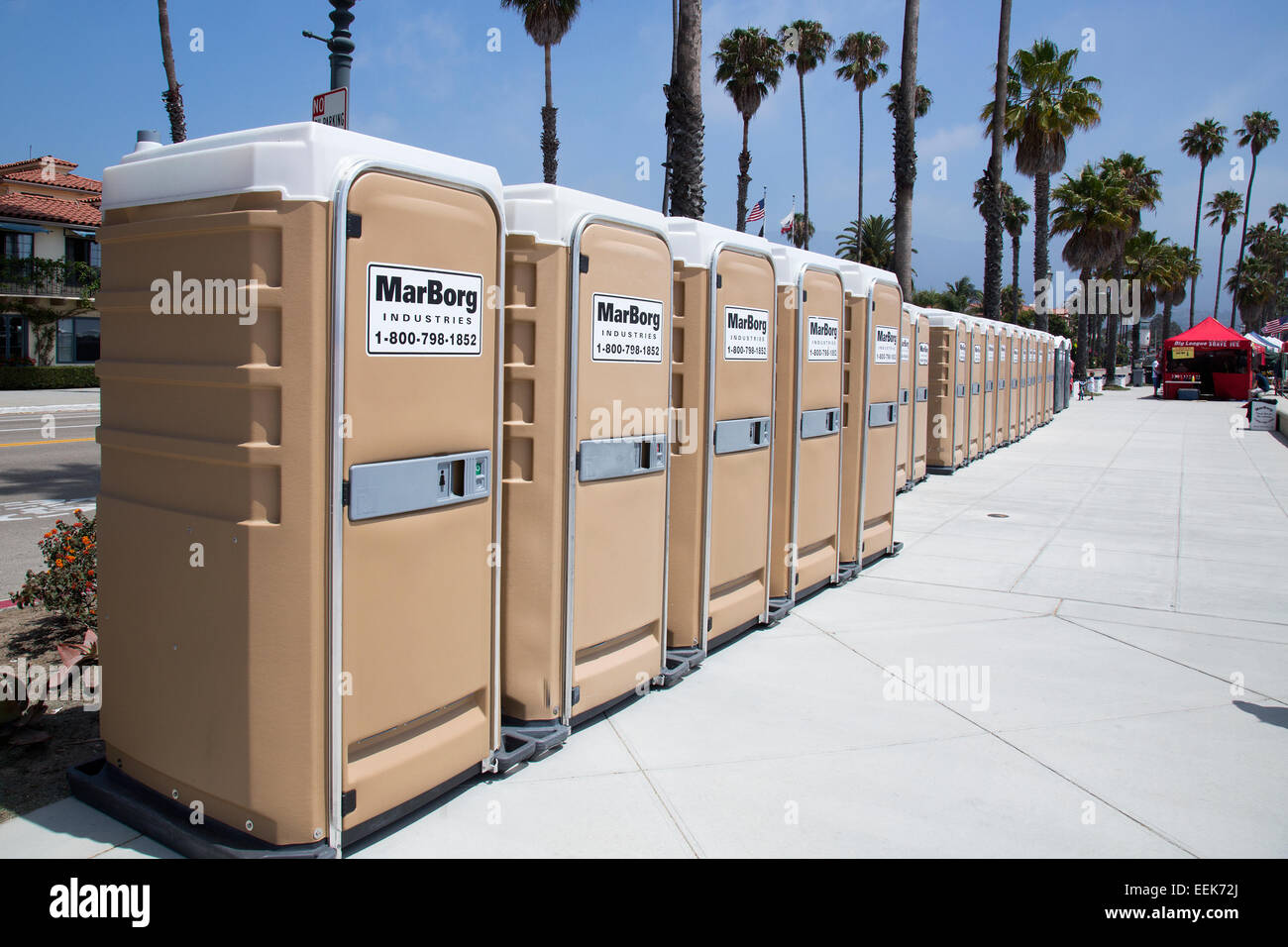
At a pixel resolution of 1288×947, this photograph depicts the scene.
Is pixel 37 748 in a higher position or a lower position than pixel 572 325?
lower

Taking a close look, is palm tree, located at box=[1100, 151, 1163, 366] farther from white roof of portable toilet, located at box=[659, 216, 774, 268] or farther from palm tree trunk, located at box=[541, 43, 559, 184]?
white roof of portable toilet, located at box=[659, 216, 774, 268]

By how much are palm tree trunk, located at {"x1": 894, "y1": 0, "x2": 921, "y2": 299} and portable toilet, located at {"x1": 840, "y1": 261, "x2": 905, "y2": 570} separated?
31.3 feet

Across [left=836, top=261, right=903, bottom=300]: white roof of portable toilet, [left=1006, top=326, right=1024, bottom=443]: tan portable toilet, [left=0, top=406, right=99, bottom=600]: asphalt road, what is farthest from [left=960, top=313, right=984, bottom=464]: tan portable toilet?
[left=0, top=406, right=99, bottom=600]: asphalt road

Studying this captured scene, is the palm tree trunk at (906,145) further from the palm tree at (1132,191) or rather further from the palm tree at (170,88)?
the palm tree at (1132,191)

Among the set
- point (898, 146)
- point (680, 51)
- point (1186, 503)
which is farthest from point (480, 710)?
point (898, 146)

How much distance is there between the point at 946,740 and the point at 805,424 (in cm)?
255

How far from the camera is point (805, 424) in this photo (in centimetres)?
626

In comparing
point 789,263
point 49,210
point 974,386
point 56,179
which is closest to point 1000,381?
point 974,386

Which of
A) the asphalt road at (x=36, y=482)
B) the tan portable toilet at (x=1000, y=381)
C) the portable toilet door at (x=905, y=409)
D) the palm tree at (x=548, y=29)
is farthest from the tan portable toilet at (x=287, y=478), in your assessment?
the palm tree at (x=548, y=29)

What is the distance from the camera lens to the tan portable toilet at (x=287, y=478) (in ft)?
9.30

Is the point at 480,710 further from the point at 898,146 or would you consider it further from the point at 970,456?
the point at 898,146

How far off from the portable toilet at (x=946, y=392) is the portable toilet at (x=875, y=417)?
19.8 feet

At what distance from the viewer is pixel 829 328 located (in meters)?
6.54

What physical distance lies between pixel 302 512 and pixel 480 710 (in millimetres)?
1210
